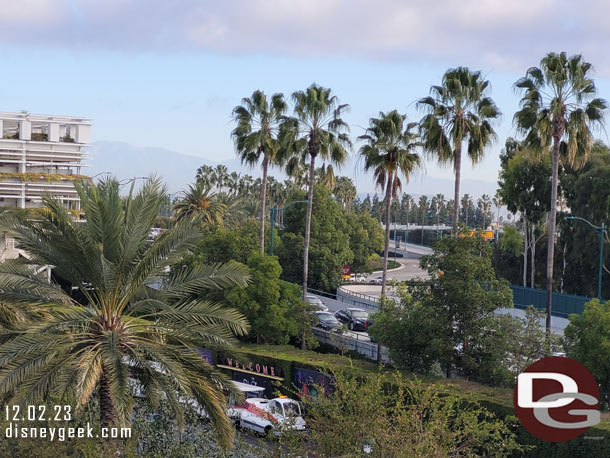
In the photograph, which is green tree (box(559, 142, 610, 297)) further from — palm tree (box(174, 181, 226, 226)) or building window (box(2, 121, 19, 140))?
building window (box(2, 121, 19, 140))

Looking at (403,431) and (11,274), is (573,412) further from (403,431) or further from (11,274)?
(11,274)

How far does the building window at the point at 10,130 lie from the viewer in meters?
84.6

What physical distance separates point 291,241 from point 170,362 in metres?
53.1

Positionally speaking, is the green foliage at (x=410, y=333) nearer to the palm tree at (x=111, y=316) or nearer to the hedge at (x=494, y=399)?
the hedge at (x=494, y=399)

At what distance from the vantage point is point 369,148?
1737 inches

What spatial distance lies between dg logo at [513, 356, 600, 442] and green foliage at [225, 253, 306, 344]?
48.2 ft

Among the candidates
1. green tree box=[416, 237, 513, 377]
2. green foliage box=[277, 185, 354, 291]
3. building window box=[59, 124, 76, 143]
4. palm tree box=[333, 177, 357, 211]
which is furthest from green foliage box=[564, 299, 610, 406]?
palm tree box=[333, 177, 357, 211]

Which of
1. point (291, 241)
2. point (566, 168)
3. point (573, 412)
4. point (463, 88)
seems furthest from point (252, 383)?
point (566, 168)

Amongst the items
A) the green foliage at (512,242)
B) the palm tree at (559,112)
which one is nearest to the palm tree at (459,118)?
the palm tree at (559,112)

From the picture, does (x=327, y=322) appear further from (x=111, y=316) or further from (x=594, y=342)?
(x=111, y=316)

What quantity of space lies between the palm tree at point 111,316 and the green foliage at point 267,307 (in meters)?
21.1

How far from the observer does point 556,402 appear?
73.3 ft

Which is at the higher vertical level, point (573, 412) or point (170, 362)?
point (170, 362)

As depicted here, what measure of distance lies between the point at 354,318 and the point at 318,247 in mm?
18809
